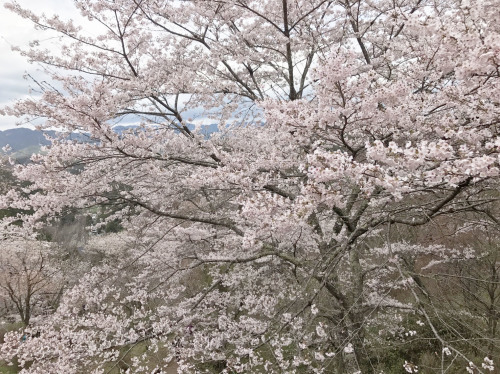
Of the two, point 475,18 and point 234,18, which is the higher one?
point 234,18

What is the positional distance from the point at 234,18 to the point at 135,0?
1.85 meters

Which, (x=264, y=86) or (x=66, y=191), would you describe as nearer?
(x=66, y=191)

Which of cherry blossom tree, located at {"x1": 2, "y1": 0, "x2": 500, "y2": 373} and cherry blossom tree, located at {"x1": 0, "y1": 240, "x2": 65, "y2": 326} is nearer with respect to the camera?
cherry blossom tree, located at {"x1": 2, "y1": 0, "x2": 500, "y2": 373}

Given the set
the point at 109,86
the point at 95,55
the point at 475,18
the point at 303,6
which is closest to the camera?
the point at 475,18

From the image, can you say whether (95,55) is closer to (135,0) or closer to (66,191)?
(135,0)

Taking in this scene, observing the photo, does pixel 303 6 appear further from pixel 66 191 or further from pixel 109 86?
pixel 66 191

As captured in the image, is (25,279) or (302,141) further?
(25,279)

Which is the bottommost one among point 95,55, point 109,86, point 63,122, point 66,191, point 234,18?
point 66,191

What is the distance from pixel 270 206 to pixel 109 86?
2979 mm

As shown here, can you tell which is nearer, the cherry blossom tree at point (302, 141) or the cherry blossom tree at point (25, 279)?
the cherry blossom tree at point (302, 141)

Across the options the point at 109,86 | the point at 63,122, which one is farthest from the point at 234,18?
the point at 63,122

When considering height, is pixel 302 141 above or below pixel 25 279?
above

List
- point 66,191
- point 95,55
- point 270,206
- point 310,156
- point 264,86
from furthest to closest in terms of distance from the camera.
Answer: 1. point 264,86
2. point 95,55
3. point 66,191
4. point 270,206
5. point 310,156

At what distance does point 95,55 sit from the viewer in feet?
18.2
